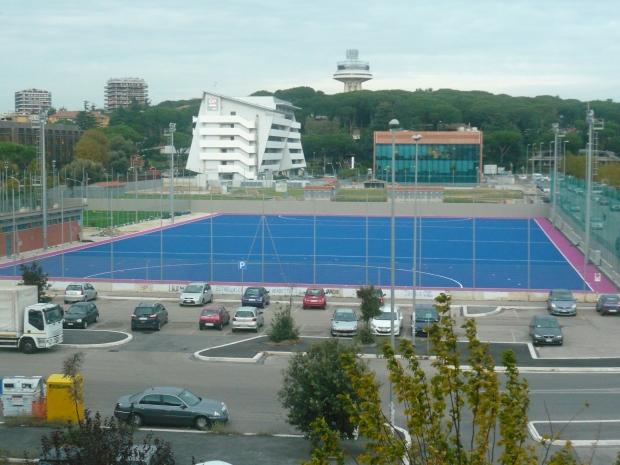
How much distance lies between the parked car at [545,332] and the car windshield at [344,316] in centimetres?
582

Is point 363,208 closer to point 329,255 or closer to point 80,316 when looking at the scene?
point 329,255

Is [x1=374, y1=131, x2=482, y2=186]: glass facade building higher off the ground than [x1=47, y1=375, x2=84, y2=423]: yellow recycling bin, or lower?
higher

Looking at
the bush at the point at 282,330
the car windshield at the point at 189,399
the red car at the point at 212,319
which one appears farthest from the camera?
the red car at the point at 212,319

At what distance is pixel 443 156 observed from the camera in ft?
375

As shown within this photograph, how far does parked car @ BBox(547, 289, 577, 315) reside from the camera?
3032 cm

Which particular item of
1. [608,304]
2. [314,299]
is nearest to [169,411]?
[314,299]

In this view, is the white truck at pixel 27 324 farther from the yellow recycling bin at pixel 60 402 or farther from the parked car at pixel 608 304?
the parked car at pixel 608 304

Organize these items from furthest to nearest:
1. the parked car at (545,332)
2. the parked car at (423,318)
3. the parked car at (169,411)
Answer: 1. the parked car at (423,318)
2. the parked car at (545,332)
3. the parked car at (169,411)

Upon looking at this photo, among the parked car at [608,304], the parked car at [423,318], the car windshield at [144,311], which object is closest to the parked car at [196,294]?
the car windshield at [144,311]

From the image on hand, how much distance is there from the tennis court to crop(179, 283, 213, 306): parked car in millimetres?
1995

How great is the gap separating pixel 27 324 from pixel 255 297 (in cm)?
1108

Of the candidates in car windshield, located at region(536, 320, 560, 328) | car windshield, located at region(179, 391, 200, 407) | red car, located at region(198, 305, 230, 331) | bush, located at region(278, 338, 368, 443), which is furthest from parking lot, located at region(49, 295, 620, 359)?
bush, located at region(278, 338, 368, 443)

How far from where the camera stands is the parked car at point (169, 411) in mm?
16188

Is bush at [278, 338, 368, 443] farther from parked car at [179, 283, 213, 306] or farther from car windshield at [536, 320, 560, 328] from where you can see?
parked car at [179, 283, 213, 306]
